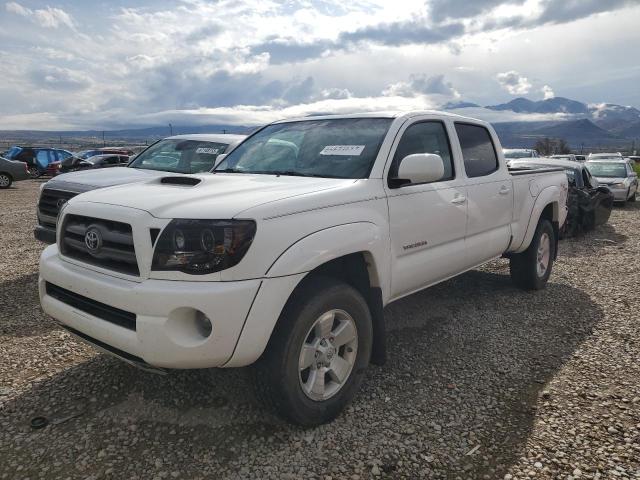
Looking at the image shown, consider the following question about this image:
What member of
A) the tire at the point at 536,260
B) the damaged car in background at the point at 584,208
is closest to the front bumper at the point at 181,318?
the tire at the point at 536,260

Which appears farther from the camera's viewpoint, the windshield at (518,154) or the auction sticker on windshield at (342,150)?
the windshield at (518,154)

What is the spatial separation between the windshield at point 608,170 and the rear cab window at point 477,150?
1382cm

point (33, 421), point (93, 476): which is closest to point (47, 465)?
point (93, 476)

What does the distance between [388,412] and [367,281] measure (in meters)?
0.83

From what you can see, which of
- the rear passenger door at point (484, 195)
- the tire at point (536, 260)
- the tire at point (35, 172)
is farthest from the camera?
the tire at point (35, 172)

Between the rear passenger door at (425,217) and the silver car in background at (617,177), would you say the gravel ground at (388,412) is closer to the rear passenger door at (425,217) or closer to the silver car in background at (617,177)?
the rear passenger door at (425,217)

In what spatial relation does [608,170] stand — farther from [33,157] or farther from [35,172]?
[33,157]

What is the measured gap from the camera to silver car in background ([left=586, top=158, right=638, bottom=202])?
15.6m

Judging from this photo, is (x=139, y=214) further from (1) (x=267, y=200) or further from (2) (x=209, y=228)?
(1) (x=267, y=200)

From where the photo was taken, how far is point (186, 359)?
2467 millimetres

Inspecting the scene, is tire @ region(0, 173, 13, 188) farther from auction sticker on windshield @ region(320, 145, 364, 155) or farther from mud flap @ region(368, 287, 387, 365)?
mud flap @ region(368, 287, 387, 365)

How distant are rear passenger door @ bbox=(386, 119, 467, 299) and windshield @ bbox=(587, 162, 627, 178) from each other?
14.8 m

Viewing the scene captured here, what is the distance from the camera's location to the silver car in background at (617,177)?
15.6 metres

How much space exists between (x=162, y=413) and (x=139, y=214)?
130 centimetres
